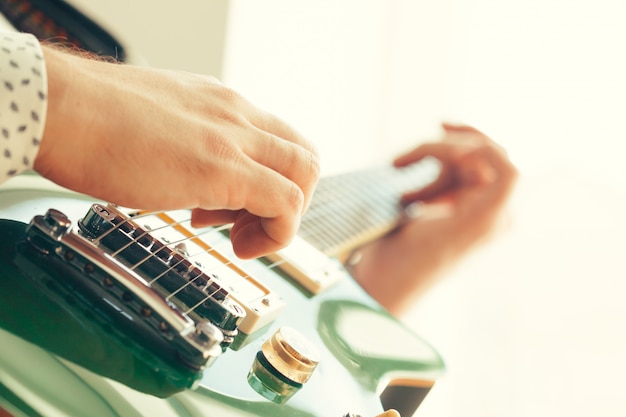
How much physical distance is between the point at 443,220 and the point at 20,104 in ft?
3.68

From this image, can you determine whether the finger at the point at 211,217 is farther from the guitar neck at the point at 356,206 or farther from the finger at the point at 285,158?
the guitar neck at the point at 356,206

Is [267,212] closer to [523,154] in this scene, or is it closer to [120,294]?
[120,294]

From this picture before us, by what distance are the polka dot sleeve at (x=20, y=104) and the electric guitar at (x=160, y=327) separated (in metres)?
0.09

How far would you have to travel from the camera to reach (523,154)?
1.51m

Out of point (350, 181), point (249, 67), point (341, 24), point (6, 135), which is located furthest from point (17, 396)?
point (341, 24)

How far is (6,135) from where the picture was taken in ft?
1.34

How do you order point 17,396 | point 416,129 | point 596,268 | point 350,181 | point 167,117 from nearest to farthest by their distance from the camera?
point 17,396
point 167,117
point 350,181
point 596,268
point 416,129

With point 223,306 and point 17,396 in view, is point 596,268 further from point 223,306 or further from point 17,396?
point 17,396


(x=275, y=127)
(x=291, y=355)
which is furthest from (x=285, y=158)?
(x=291, y=355)

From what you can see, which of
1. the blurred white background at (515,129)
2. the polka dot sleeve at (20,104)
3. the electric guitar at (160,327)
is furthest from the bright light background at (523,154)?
the polka dot sleeve at (20,104)

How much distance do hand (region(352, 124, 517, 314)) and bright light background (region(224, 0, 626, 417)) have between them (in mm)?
101

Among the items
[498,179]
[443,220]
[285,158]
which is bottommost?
[443,220]

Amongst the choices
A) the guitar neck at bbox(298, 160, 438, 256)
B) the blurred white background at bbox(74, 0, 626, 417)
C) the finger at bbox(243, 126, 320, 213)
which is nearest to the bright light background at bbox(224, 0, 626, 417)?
the blurred white background at bbox(74, 0, 626, 417)

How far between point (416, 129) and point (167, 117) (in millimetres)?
1465
